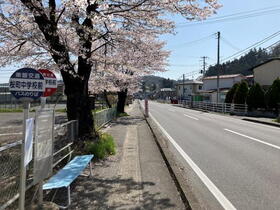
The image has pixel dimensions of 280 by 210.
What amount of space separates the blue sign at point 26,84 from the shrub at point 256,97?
98.1ft

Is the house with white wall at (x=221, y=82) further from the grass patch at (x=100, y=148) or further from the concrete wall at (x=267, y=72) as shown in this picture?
the grass patch at (x=100, y=148)

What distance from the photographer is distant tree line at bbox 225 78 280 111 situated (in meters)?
29.2

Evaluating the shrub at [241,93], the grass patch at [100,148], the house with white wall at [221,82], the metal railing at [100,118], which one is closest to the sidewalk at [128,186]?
the grass patch at [100,148]

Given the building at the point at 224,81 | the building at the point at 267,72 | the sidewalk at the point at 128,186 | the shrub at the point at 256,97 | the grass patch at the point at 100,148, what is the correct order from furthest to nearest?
the building at the point at 224,81, the building at the point at 267,72, the shrub at the point at 256,97, the grass patch at the point at 100,148, the sidewalk at the point at 128,186

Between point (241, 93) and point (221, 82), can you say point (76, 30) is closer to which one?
point (241, 93)

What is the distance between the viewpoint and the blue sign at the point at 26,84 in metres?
4.00

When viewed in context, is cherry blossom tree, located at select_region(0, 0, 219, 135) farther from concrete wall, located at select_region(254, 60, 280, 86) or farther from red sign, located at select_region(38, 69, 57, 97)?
concrete wall, located at select_region(254, 60, 280, 86)

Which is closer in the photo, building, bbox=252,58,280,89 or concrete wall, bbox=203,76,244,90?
building, bbox=252,58,280,89

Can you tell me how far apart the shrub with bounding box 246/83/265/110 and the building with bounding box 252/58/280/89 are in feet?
24.6

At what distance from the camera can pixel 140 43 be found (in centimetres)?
1081

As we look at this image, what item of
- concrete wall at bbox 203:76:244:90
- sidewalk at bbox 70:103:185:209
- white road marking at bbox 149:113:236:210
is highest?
concrete wall at bbox 203:76:244:90

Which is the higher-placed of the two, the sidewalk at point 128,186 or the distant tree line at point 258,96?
the distant tree line at point 258,96

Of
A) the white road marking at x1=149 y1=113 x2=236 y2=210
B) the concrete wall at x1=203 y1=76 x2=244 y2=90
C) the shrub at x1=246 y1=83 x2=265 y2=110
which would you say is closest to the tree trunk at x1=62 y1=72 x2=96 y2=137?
the white road marking at x1=149 y1=113 x2=236 y2=210

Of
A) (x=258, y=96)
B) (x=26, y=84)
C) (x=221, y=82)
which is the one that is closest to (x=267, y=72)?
(x=258, y=96)
